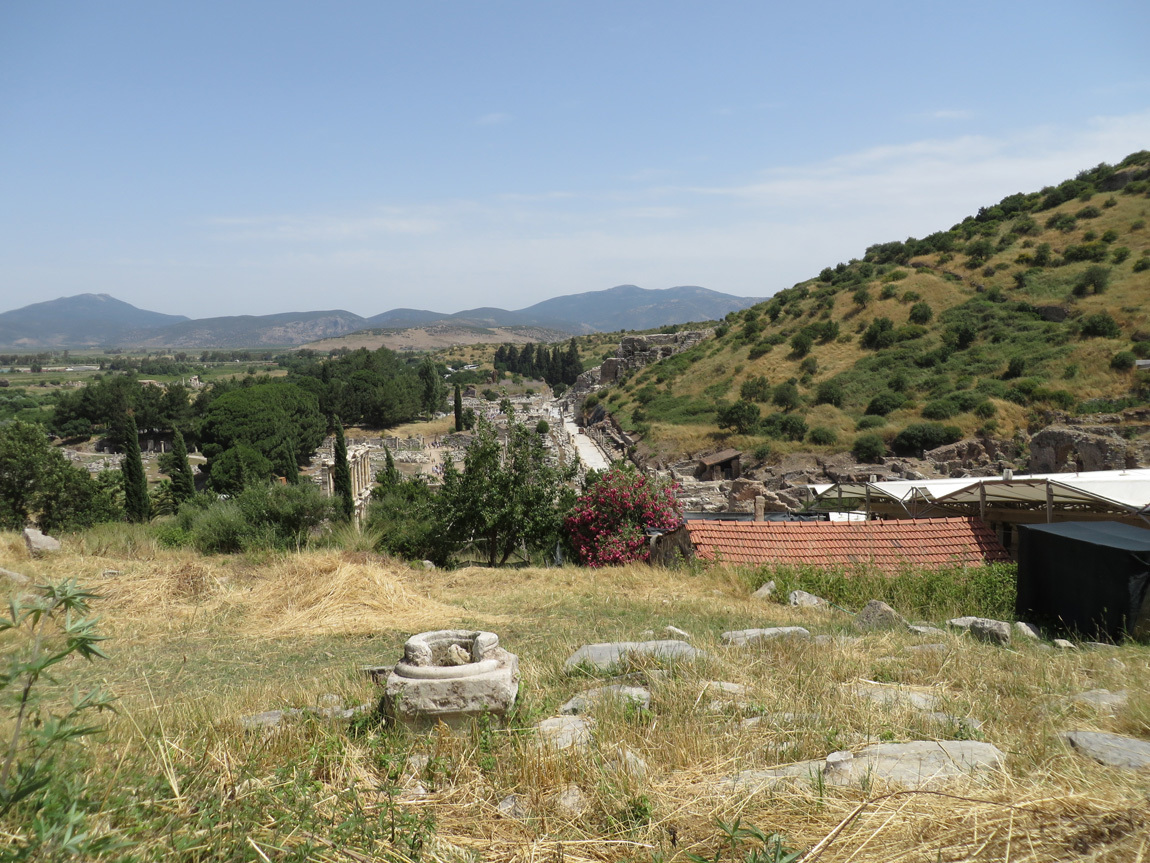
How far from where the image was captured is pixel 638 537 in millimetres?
13117

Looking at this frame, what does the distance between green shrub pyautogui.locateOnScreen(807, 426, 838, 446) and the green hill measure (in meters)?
0.07

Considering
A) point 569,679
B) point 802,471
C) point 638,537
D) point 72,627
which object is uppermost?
point 72,627

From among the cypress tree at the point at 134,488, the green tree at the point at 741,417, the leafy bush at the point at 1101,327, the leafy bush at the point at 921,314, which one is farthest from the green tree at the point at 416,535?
the leafy bush at the point at 921,314

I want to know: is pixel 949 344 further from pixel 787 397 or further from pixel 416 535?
pixel 416 535

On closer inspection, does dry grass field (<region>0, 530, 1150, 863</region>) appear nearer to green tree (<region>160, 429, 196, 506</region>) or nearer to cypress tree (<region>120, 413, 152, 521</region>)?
cypress tree (<region>120, 413, 152, 521</region>)

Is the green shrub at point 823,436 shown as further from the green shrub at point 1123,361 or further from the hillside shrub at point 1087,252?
the hillside shrub at point 1087,252

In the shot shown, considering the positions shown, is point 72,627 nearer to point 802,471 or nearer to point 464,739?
point 464,739

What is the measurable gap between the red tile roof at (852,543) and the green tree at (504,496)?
322cm

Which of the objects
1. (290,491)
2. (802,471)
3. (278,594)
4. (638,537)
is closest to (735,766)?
(278,594)

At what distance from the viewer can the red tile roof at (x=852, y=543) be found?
37.7 ft

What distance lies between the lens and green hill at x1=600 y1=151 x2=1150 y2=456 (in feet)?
118

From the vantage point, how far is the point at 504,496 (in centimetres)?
1405

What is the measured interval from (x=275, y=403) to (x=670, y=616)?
2381 inches

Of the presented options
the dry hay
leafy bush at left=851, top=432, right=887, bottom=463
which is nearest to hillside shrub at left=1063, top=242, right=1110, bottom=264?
leafy bush at left=851, top=432, right=887, bottom=463
